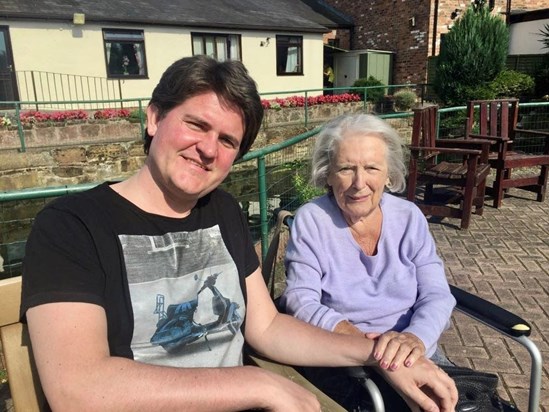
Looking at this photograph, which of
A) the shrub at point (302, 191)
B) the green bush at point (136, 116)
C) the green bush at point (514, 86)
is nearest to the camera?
the shrub at point (302, 191)

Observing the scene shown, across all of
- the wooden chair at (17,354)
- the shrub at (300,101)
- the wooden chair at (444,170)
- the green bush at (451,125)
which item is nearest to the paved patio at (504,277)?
the wooden chair at (444,170)

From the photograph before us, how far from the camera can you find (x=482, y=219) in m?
5.67

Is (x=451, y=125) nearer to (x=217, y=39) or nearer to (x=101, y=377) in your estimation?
(x=101, y=377)

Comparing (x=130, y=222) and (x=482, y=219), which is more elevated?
(x=130, y=222)

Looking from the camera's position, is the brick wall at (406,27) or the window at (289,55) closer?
the brick wall at (406,27)

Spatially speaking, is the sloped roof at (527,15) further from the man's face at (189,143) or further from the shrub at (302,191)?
the man's face at (189,143)

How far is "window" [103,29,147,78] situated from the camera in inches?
579

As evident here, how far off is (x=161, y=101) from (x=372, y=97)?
15281 millimetres

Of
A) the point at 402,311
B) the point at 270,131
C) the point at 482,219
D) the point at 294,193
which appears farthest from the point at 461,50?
the point at 402,311

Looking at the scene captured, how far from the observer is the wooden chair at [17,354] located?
4.10 ft

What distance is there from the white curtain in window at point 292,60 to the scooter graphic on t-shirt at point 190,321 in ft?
58.1

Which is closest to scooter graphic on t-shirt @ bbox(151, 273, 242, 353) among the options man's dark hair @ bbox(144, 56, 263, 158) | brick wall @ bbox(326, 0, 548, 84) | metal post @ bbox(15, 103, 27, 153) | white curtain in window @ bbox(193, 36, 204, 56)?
man's dark hair @ bbox(144, 56, 263, 158)

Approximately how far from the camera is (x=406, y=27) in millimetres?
18484

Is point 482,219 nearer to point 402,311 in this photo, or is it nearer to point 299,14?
point 402,311
